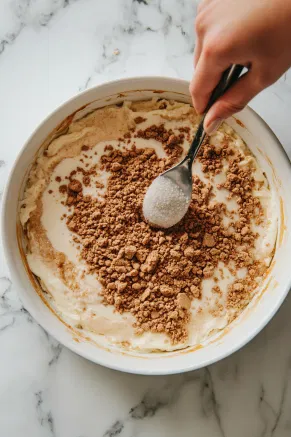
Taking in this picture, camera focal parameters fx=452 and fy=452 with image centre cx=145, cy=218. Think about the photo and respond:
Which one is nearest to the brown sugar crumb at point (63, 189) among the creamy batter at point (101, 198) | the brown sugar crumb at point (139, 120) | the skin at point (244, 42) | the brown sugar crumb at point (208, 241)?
the creamy batter at point (101, 198)

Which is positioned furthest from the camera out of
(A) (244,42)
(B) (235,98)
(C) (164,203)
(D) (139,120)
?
(D) (139,120)

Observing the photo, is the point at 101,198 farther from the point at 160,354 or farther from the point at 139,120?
the point at 160,354

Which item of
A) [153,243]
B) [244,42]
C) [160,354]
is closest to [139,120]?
[153,243]

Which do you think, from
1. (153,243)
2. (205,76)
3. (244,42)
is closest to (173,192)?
(153,243)

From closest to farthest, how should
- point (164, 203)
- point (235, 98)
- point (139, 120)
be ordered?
point (235, 98)
point (164, 203)
point (139, 120)

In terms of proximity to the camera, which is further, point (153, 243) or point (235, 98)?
point (153, 243)

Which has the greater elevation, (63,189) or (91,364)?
(63,189)

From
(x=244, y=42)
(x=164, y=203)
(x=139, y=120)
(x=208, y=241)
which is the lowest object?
(x=208, y=241)

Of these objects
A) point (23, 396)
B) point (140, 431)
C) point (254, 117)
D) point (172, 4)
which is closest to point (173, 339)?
point (140, 431)
